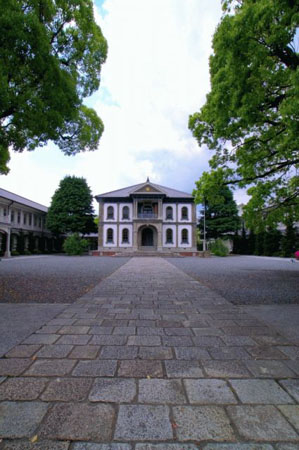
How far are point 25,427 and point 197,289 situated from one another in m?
5.37

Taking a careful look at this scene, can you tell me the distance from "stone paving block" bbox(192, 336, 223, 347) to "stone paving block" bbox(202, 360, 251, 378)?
423 mm

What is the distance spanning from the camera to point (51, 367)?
7.47ft

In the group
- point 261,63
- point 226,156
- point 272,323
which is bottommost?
point 272,323

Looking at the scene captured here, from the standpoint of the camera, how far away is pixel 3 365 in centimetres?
230

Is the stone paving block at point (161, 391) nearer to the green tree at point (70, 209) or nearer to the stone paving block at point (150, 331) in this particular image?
the stone paving block at point (150, 331)

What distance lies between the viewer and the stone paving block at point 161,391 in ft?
5.91

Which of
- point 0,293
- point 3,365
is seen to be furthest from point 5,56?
point 3,365

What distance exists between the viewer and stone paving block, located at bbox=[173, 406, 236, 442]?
1457 mm

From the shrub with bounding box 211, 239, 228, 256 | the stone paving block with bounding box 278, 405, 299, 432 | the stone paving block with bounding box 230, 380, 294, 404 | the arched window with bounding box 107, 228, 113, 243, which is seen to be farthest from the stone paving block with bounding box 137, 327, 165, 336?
the arched window with bounding box 107, 228, 113, 243

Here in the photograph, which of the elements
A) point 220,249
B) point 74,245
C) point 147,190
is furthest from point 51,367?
point 147,190

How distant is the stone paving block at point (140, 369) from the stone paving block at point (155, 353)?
132mm

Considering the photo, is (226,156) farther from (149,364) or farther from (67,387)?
(67,387)

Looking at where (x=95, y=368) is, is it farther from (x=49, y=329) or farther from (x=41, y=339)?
(x=49, y=329)

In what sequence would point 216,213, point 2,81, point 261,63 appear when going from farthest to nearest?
point 216,213 < point 261,63 < point 2,81
